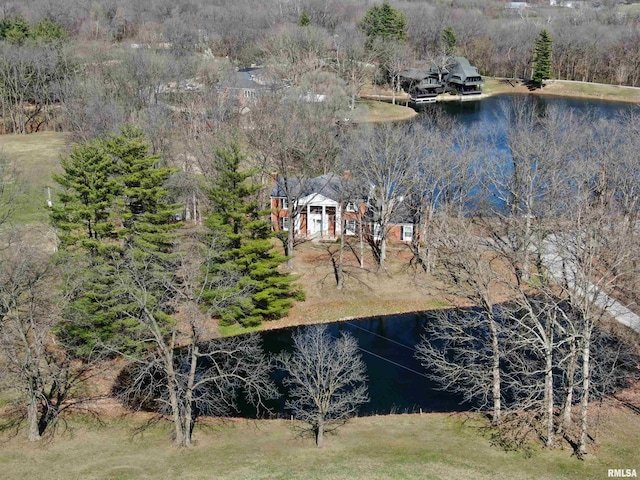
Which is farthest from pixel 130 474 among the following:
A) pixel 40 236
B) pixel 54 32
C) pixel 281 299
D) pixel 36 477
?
pixel 54 32

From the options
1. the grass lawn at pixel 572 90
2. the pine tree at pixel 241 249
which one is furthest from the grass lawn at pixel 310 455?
the grass lawn at pixel 572 90

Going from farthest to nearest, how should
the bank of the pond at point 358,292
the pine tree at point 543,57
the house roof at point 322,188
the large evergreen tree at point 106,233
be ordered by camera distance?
the pine tree at point 543,57 < the house roof at point 322,188 < the bank of the pond at point 358,292 < the large evergreen tree at point 106,233

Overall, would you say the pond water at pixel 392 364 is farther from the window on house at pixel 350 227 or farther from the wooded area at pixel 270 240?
the window on house at pixel 350 227

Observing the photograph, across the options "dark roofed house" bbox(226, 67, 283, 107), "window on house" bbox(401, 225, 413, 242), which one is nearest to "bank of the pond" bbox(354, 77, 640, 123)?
"dark roofed house" bbox(226, 67, 283, 107)

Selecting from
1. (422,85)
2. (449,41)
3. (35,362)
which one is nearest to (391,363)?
(35,362)

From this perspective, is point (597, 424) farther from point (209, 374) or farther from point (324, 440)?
point (209, 374)
